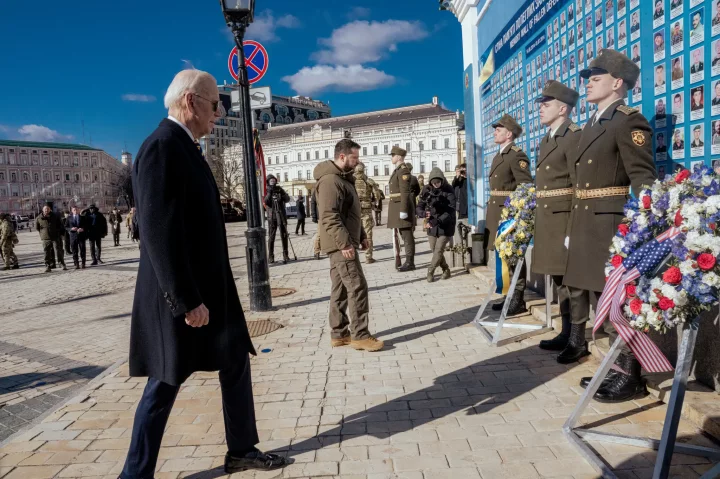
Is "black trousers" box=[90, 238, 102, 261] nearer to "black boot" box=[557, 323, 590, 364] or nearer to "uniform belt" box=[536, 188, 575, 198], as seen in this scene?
"uniform belt" box=[536, 188, 575, 198]

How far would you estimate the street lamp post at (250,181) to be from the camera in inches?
286

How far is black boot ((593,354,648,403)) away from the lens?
12.0 feet

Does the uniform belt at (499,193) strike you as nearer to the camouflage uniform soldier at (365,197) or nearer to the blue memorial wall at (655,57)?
the blue memorial wall at (655,57)

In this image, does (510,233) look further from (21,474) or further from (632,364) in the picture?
(21,474)

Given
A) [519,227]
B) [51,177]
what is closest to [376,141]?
[51,177]

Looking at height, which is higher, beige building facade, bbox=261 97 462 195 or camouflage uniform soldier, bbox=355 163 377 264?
beige building facade, bbox=261 97 462 195

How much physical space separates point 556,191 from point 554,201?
84 millimetres

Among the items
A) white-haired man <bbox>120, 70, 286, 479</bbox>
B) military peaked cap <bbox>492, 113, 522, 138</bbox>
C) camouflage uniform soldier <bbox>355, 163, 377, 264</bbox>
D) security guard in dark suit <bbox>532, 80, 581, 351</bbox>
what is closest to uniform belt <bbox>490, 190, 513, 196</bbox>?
military peaked cap <bbox>492, 113, 522, 138</bbox>

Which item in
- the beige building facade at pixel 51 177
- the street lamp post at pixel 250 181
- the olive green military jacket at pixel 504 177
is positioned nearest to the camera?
the olive green military jacket at pixel 504 177

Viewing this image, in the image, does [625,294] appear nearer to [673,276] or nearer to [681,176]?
[673,276]

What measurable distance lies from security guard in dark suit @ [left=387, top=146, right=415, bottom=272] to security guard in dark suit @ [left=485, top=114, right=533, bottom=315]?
3758 mm

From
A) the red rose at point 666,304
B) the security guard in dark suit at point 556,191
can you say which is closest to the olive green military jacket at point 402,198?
the security guard in dark suit at point 556,191

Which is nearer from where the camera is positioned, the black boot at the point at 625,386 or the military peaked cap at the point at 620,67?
the black boot at the point at 625,386

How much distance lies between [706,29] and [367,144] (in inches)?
3747
